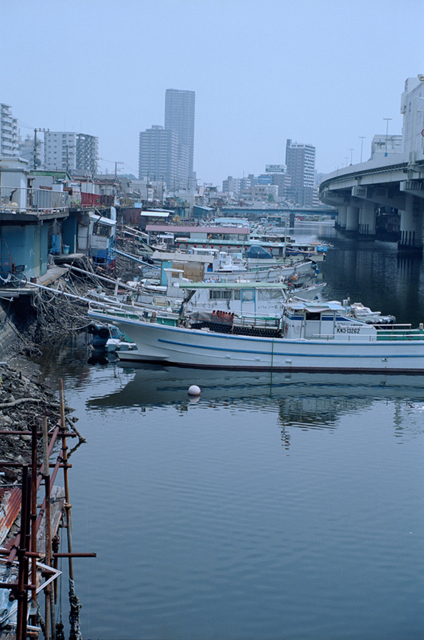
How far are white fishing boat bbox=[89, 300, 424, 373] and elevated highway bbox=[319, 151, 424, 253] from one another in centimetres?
3235

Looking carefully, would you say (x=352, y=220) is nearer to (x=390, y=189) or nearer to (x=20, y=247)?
(x=390, y=189)

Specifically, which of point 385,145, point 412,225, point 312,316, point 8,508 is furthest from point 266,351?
point 385,145

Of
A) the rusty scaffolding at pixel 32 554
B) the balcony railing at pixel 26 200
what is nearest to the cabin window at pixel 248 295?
the balcony railing at pixel 26 200

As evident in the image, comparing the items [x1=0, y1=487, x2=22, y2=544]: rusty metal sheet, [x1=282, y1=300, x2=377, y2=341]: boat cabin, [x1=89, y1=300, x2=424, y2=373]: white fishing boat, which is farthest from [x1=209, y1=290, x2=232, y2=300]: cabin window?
[x1=0, y1=487, x2=22, y2=544]: rusty metal sheet

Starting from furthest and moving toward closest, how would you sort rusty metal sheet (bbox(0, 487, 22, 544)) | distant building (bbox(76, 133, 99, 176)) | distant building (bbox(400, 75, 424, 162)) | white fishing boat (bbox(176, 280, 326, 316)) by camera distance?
distant building (bbox(76, 133, 99, 176)) < distant building (bbox(400, 75, 424, 162)) < white fishing boat (bbox(176, 280, 326, 316)) < rusty metal sheet (bbox(0, 487, 22, 544))

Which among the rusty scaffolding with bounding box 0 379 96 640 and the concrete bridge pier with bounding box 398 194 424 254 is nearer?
the rusty scaffolding with bounding box 0 379 96 640

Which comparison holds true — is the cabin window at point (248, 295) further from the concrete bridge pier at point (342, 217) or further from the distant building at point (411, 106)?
the concrete bridge pier at point (342, 217)

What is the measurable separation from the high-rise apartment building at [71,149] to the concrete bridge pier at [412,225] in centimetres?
9224

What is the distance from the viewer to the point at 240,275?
37.1 metres

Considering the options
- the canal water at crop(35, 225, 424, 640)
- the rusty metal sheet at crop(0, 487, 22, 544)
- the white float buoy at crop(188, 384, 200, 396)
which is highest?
the rusty metal sheet at crop(0, 487, 22, 544)

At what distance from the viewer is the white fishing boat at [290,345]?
25047 mm

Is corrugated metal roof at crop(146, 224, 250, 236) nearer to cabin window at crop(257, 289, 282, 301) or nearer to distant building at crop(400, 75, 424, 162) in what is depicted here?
cabin window at crop(257, 289, 282, 301)

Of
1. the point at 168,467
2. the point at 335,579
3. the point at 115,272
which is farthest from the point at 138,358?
the point at 115,272

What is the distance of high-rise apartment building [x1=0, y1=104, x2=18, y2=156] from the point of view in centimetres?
12131
